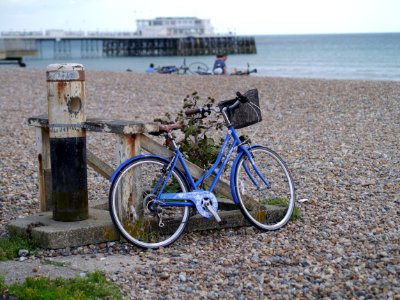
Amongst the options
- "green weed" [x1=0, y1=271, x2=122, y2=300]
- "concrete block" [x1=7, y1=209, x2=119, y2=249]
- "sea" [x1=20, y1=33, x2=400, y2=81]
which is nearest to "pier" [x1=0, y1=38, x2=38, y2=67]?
"sea" [x1=20, y1=33, x2=400, y2=81]

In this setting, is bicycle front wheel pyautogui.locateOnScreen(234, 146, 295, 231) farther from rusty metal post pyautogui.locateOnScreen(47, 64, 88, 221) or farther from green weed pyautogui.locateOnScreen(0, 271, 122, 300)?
green weed pyautogui.locateOnScreen(0, 271, 122, 300)

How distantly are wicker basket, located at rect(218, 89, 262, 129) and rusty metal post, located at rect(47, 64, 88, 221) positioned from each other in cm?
112

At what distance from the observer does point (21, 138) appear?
38.3 ft

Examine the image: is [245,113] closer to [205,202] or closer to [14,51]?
[205,202]

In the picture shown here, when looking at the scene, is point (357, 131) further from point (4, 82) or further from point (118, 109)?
point (4, 82)

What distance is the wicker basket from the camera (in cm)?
562

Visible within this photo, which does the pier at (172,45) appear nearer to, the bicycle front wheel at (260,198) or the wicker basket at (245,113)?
the bicycle front wheel at (260,198)

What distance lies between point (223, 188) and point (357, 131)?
21.6 feet

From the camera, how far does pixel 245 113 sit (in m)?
5.64

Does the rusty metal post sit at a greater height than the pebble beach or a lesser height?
greater

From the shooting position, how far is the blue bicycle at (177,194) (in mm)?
5234

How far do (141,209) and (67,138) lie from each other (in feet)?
2.51

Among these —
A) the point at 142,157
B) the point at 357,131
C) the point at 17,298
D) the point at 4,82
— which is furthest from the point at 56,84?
the point at 4,82


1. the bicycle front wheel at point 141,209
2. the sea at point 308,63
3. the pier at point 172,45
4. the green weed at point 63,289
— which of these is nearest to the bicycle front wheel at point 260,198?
the bicycle front wheel at point 141,209
